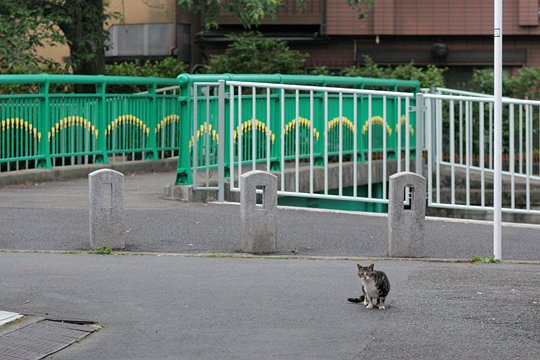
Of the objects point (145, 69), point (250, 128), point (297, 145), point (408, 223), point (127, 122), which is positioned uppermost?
point (145, 69)

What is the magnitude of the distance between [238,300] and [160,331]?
4.04 feet

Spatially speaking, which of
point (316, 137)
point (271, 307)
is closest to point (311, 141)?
point (316, 137)

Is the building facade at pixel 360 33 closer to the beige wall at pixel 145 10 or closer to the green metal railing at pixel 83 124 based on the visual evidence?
the beige wall at pixel 145 10

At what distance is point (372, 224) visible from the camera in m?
14.8

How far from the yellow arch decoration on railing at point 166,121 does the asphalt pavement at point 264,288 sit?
5.40 m

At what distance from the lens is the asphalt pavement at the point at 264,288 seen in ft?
27.5

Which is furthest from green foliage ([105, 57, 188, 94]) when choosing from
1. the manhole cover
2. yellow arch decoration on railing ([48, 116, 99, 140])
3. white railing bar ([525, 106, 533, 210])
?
the manhole cover

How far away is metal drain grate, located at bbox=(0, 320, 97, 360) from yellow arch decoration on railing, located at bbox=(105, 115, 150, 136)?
1070 centimetres

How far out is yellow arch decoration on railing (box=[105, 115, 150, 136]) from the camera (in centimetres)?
1953

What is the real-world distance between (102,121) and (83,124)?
0.38 metres

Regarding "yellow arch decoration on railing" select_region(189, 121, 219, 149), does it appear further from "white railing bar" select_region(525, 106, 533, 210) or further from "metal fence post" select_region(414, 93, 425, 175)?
"white railing bar" select_region(525, 106, 533, 210)

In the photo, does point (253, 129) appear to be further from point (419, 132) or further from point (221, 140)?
point (419, 132)

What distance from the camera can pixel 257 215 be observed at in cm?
1241

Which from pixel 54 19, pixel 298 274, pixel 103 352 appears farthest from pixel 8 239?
pixel 54 19
